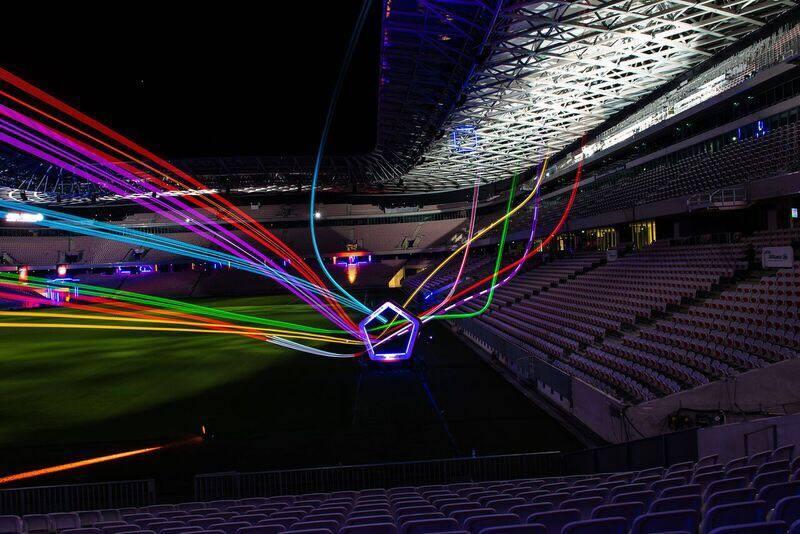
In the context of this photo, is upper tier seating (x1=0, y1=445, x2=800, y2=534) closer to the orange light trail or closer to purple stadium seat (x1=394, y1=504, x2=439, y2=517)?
purple stadium seat (x1=394, y1=504, x2=439, y2=517)

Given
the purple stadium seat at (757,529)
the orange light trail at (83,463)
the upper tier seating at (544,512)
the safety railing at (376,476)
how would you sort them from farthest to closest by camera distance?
1. the orange light trail at (83,463)
2. the safety railing at (376,476)
3. the upper tier seating at (544,512)
4. the purple stadium seat at (757,529)

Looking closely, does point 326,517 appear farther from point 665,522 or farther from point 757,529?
point 757,529

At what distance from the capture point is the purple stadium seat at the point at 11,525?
5.78 meters

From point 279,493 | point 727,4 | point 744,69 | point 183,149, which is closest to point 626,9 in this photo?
point 727,4

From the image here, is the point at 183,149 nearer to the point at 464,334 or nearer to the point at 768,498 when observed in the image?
the point at 464,334

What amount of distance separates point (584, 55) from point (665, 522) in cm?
2495

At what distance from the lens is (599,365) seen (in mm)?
16500

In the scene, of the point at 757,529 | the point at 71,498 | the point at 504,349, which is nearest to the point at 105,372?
the point at 71,498

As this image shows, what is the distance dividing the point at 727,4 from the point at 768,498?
71.9ft

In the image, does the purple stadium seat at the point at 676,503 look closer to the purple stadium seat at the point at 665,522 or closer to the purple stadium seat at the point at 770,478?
the purple stadium seat at the point at 665,522

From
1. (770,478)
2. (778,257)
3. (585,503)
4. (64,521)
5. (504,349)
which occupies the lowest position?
(504,349)

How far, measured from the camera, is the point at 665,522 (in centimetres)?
334

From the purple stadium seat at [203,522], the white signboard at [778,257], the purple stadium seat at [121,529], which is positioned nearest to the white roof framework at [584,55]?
the white signboard at [778,257]

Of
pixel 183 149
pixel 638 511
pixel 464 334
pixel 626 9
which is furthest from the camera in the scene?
pixel 183 149
